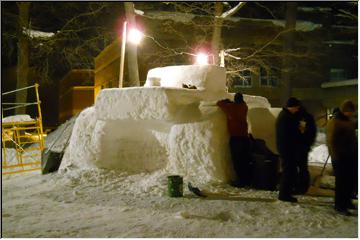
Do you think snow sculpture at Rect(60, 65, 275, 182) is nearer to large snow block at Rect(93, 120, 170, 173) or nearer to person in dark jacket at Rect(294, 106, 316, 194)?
large snow block at Rect(93, 120, 170, 173)

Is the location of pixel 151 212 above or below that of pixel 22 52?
below

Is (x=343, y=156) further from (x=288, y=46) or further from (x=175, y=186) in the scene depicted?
(x=288, y=46)

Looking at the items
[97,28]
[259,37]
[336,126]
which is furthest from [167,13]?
[336,126]

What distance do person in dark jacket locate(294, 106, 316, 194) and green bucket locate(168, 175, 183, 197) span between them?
2108mm

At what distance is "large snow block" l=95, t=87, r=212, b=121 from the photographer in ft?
25.8

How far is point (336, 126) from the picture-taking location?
18.6 feet

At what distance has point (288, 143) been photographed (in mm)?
6234

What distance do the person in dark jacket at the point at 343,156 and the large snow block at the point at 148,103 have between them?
320 cm

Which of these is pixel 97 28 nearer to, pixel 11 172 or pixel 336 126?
pixel 11 172

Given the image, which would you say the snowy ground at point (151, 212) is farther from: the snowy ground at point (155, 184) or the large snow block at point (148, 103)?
the large snow block at point (148, 103)

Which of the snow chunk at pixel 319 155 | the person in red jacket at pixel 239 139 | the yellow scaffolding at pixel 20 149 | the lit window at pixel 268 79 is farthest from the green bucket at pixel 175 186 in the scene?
the lit window at pixel 268 79

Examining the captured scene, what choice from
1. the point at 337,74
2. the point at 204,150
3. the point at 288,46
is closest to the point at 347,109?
the point at 204,150

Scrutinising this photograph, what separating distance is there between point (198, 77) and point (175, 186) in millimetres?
3145

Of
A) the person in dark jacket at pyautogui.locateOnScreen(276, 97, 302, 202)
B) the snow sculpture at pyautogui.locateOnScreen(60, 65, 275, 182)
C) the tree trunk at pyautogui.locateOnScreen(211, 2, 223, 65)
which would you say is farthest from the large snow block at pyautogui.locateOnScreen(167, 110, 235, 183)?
the tree trunk at pyautogui.locateOnScreen(211, 2, 223, 65)
